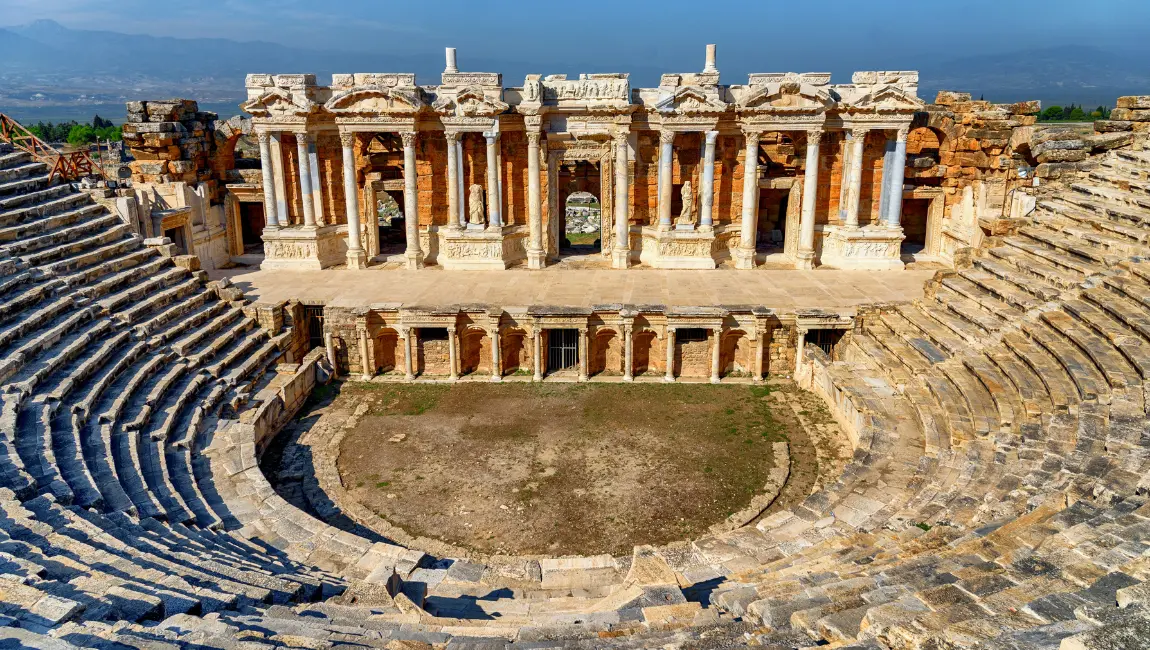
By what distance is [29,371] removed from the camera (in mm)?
13125

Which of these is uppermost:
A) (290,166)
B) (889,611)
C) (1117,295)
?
(290,166)

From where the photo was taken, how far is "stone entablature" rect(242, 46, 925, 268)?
22.5 meters

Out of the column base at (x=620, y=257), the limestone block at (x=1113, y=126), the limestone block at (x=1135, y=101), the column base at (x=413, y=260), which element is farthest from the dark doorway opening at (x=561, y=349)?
the limestone block at (x=1135, y=101)

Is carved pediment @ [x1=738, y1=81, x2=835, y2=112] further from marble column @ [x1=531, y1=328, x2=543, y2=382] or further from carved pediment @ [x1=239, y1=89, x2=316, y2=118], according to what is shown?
carved pediment @ [x1=239, y1=89, x2=316, y2=118]

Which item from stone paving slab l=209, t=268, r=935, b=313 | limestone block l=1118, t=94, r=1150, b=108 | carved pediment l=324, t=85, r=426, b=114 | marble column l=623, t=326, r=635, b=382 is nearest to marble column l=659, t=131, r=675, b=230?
stone paving slab l=209, t=268, r=935, b=313

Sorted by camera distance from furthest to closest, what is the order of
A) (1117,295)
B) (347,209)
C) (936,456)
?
(347,209), (1117,295), (936,456)

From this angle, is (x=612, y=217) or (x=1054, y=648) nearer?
(x=1054, y=648)

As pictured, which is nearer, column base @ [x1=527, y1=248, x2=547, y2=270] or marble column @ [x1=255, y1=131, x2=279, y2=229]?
marble column @ [x1=255, y1=131, x2=279, y2=229]

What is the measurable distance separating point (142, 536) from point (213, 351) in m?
7.79

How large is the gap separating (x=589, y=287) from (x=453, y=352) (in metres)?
4.13

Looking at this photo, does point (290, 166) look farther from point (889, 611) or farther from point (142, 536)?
point (889, 611)

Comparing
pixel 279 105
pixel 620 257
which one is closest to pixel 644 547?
pixel 620 257

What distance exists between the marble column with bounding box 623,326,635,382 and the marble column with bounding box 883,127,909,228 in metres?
9.31

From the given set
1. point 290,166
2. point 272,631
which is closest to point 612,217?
point 290,166
